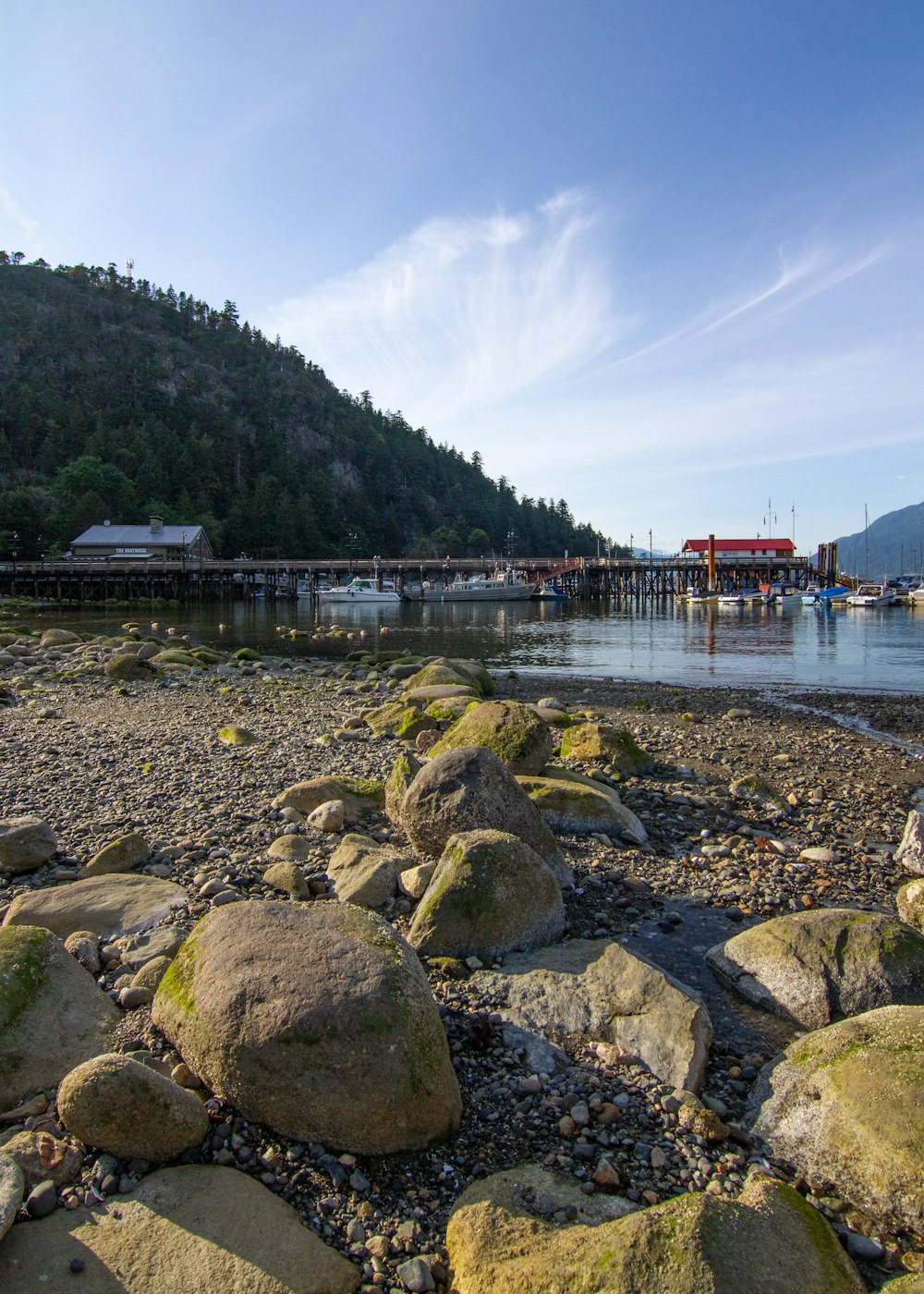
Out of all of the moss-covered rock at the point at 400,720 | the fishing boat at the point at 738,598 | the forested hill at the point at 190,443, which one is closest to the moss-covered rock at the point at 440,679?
the moss-covered rock at the point at 400,720

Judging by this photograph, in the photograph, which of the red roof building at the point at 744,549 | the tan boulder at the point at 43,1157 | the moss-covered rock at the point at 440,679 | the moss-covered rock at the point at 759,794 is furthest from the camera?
the red roof building at the point at 744,549

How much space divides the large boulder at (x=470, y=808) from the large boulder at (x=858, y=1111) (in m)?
2.87

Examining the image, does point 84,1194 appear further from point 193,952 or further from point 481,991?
point 481,991

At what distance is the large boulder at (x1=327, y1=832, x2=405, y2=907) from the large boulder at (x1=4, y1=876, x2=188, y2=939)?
1339 millimetres

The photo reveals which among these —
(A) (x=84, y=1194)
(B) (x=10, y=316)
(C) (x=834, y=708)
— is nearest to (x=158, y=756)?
(A) (x=84, y=1194)

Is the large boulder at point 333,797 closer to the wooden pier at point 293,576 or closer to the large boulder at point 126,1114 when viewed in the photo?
the large boulder at point 126,1114

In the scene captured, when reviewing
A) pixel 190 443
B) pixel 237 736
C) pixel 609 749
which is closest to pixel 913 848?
pixel 609 749

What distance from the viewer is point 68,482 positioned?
108312 mm

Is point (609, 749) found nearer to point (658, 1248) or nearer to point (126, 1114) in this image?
point (658, 1248)

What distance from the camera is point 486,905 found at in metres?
5.62

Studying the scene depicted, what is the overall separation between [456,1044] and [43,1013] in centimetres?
249

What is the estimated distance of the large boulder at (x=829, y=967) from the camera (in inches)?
193

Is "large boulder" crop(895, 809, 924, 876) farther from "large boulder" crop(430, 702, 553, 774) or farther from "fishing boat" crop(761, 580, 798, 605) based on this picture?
"fishing boat" crop(761, 580, 798, 605)

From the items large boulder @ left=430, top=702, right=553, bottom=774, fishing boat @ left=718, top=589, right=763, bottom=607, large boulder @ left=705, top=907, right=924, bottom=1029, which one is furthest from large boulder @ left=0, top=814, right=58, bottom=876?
fishing boat @ left=718, top=589, right=763, bottom=607
